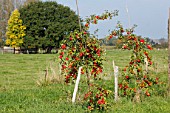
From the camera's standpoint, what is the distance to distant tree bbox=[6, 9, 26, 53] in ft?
225

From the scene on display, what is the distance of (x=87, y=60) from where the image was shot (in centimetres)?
903

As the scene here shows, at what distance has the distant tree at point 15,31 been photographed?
6869 centimetres

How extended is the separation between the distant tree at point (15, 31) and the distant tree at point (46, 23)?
1.07 metres

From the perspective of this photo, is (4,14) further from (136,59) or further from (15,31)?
(136,59)

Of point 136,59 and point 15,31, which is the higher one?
point 15,31

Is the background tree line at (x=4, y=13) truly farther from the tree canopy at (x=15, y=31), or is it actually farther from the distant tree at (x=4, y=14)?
the tree canopy at (x=15, y=31)

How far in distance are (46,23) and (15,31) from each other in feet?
20.9

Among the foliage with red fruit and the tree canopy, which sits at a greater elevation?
the tree canopy

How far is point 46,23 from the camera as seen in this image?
6912 cm

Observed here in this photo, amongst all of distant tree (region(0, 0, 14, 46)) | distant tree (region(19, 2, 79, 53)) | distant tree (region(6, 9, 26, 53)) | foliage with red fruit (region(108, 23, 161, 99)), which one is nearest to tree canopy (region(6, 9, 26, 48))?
distant tree (region(6, 9, 26, 53))

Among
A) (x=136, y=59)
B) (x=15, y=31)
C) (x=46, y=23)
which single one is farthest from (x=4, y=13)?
(x=136, y=59)

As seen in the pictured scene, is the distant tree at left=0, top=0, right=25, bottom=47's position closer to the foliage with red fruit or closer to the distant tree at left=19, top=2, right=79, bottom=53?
the distant tree at left=19, top=2, right=79, bottom=53

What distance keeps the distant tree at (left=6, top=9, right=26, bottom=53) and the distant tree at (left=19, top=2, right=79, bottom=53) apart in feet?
3.50

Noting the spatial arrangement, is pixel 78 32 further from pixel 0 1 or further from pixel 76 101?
pixel 0 1
